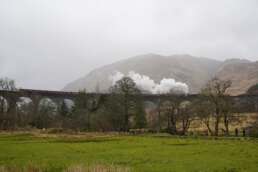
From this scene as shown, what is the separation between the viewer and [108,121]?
71875mm

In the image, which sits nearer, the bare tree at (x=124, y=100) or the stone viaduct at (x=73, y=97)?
the bare tree at (x=124, y=100)

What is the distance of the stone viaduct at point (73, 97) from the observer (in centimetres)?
8112

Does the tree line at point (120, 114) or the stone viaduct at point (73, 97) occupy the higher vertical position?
the stone viaduct at point (73, 97)

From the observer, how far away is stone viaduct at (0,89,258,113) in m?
81.1

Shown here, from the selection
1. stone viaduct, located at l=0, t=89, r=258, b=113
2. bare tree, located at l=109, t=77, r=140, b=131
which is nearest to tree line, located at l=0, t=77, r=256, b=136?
bare tree, located at l=109, t=77, r=140, b=131

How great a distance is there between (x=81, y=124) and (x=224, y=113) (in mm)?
31786

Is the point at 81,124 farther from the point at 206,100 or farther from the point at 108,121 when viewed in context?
the point at 206,100

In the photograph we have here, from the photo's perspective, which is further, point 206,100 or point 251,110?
point 251,110

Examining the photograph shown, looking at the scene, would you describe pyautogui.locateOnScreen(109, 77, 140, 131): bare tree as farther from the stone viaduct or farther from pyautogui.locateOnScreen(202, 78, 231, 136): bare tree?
pyautogui.locateOnScreen(202, 78, 231, 136): bare tree

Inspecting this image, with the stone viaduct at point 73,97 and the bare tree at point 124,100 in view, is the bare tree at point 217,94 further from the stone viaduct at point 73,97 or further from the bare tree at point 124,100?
the bare tree at point 124,100

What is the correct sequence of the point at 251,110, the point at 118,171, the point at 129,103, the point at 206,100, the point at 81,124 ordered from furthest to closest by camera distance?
the point at 251,110, the point at 81,124, the point at 129,103, the point at 206,100, the point at 118,171

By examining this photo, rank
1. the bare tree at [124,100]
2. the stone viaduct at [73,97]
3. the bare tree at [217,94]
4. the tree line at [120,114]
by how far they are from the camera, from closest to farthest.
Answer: the bare tree at [217,94], the tree line at [120,114], the bare tree at [124,100], the stone viaduct at [73,97]

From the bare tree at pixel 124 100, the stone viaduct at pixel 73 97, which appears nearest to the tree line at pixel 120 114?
the bare tree at pixel 124 100

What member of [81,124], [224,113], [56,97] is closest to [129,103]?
[81,124]
